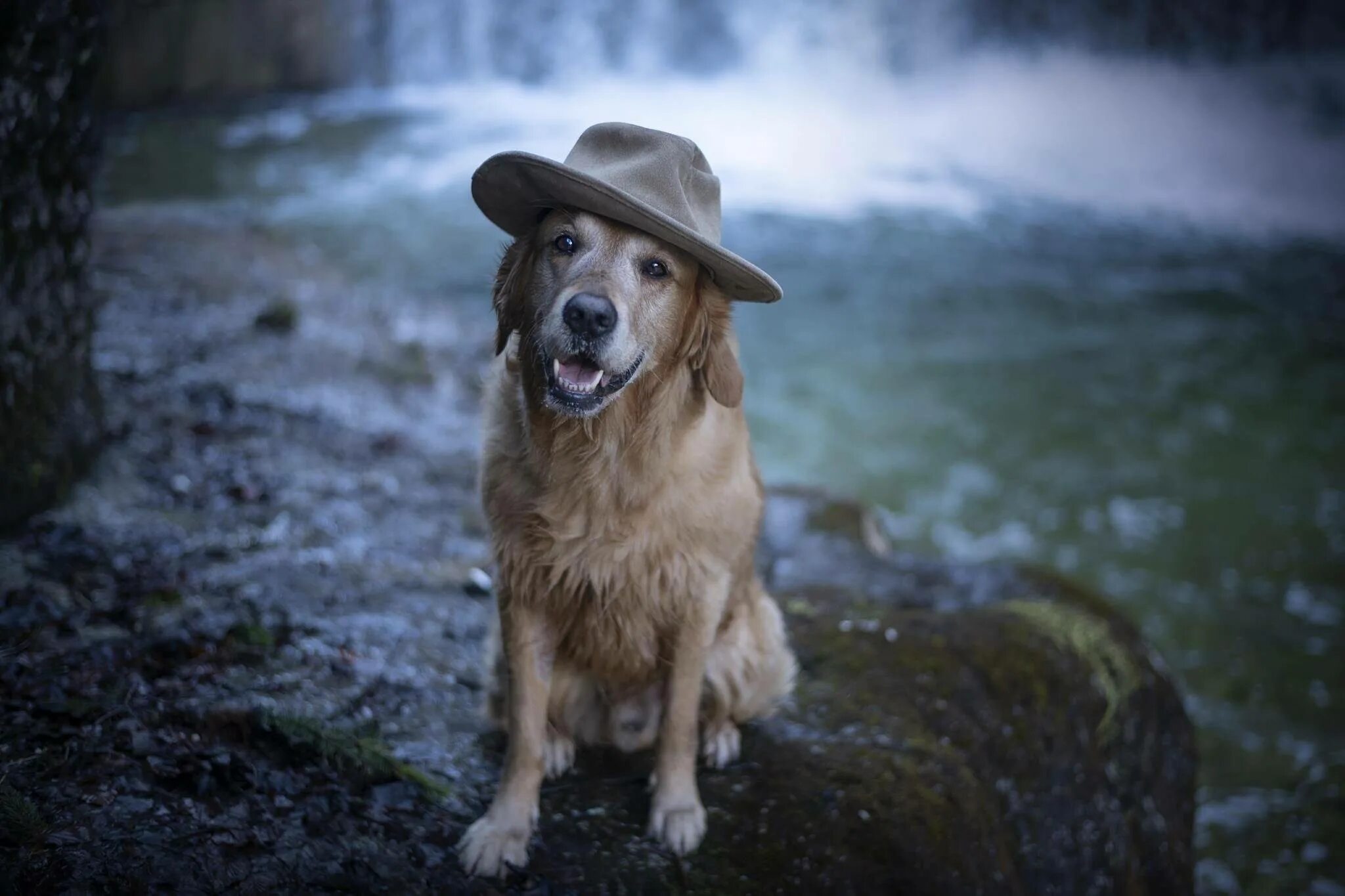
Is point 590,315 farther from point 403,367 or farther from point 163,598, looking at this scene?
point 403,367

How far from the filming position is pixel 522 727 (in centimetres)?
299

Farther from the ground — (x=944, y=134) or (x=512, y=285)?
(x=512, y=285)

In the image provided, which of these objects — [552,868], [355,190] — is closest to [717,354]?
[552,868]

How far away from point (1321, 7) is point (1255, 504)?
13.5m

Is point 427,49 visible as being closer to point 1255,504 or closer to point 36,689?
point 1255,504

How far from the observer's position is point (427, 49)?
18.9 m

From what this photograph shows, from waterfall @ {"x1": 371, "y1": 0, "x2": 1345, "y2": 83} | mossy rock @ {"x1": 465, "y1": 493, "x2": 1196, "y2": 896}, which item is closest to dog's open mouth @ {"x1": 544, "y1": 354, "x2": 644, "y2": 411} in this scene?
mossy rock @ {"x1": 465, "y1": 493, "x2": 1196, "y2": 896}

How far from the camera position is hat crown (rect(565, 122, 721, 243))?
265 centimetres

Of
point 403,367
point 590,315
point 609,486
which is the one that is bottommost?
point 403,367

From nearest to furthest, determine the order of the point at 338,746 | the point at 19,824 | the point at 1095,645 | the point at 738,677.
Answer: the point at 19,824 → the point at 338,746 → the point at 738,677 → the point at 1095,645

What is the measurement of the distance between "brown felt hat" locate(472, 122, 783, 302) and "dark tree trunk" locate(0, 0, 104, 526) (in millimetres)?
2092

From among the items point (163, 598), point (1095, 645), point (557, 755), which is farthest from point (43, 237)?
point (1095, 645)

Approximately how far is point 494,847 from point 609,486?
101 cm

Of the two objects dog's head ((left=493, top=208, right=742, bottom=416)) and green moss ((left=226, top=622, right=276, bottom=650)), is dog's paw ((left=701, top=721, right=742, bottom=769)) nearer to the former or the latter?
dog's head ((left=493, top=208, right=742, bottom=416))
